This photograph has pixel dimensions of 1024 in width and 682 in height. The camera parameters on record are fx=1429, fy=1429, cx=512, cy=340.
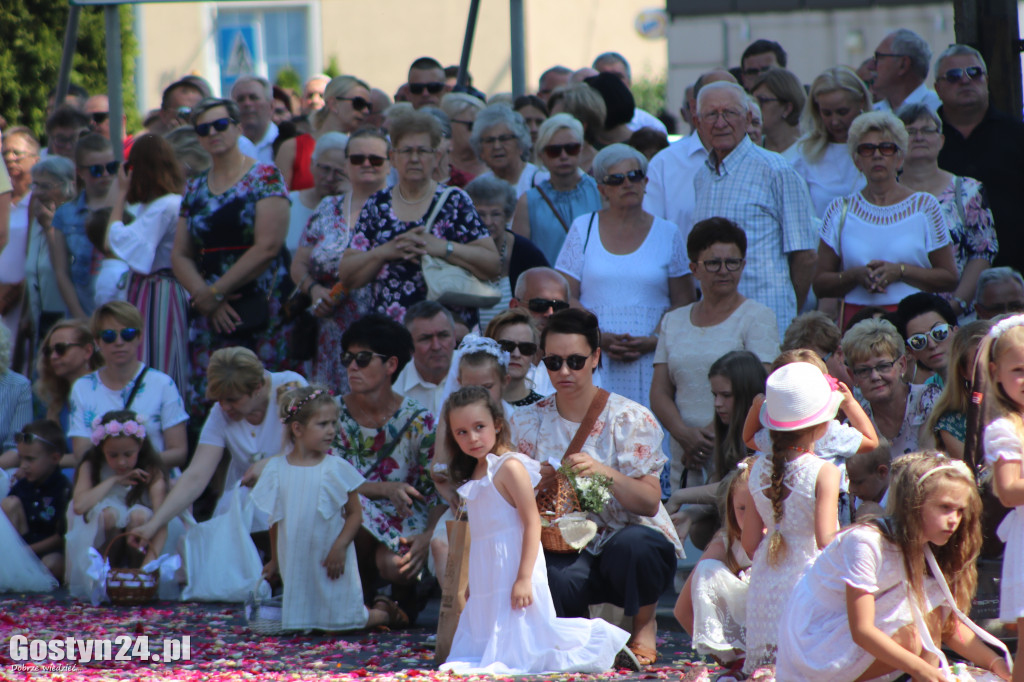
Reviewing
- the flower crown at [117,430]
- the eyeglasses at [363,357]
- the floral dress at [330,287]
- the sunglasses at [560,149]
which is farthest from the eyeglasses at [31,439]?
the sunglasses at [560,149]

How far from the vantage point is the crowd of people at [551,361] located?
205 inches

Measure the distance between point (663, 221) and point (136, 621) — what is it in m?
3.46

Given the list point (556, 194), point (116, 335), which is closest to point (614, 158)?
point (556, 194)

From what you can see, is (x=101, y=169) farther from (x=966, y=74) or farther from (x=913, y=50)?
(x=966, y=74)

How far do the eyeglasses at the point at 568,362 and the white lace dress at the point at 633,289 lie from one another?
4.41ft

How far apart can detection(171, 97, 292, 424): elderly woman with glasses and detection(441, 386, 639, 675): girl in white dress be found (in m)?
2.48

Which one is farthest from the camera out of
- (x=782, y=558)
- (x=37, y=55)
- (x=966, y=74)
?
(x=37, y=55)

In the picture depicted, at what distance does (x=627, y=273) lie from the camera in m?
7.66

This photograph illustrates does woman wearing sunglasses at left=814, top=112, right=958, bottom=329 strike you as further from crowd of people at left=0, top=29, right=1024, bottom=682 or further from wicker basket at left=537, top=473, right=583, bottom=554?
wicker basket at left=537, top=473, right=583, bottom=554

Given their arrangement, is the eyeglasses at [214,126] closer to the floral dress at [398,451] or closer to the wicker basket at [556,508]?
the floral dress at [398,451]

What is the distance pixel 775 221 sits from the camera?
7719mm

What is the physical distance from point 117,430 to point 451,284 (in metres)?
1.98

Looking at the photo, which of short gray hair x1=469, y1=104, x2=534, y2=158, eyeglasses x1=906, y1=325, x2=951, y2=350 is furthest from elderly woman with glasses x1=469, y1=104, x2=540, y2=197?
eyeglasses x1=906, y1=325, x2=951, y2=350

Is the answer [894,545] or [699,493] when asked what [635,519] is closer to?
[699,493]
